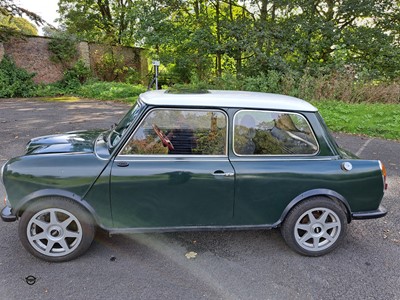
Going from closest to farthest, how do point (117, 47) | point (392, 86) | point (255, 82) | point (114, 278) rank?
1. point (114, 278)
2. point (392, 86)
3. point (255, 82)
4. point (117, 47)

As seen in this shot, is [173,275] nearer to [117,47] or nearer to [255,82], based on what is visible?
[255,82]

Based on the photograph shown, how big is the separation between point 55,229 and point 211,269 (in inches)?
58.7

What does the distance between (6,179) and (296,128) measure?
2.72 metres

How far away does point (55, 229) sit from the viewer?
2.64m

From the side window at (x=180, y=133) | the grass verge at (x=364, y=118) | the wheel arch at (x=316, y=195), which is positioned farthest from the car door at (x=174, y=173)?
the grass verge at (x=364, y=118)

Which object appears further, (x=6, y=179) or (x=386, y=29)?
(x=386, y=29)

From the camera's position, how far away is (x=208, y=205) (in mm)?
2725

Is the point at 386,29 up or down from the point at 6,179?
up

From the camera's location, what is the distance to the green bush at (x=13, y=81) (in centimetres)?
1434

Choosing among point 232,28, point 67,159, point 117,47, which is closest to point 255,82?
point 232,28

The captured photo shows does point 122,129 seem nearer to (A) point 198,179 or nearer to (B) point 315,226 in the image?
(A) point 198,179

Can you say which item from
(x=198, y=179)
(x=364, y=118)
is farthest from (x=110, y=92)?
(x=198, y=179)

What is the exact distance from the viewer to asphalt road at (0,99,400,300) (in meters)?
2.37

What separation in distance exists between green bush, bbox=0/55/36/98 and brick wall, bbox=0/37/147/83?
619 millimetres
